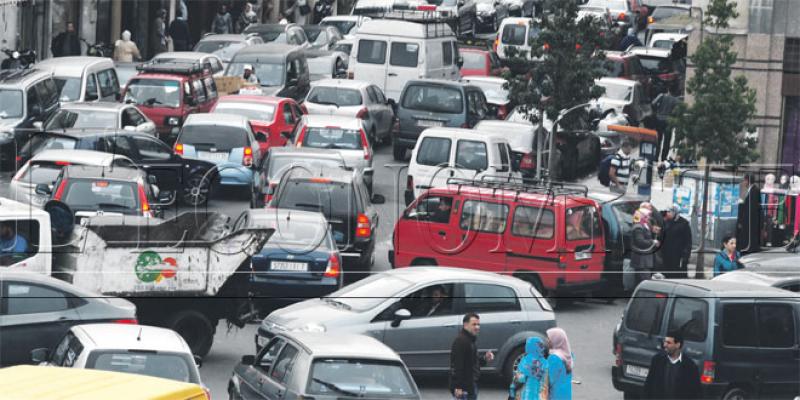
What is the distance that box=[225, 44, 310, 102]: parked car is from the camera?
39.7 m

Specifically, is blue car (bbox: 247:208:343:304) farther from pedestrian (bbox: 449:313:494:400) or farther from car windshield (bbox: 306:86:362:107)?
car windshield (bbox: 306:86:362:107)

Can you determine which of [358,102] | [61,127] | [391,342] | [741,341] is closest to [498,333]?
[391,342]

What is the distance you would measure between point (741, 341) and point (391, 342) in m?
3.80

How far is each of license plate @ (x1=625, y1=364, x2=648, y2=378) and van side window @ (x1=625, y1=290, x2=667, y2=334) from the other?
0.43 metres

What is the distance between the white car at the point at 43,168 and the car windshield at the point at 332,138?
614 centimetres

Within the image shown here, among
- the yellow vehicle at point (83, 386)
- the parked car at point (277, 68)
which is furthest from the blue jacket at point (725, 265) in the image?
the parked car at point (277, 68)

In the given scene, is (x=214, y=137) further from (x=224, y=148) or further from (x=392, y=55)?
(x=392, y=55)

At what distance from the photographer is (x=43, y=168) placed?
24.9m

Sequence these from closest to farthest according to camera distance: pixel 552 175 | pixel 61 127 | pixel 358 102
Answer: pixel 61 127, pixel 552 175, pixel 358 102

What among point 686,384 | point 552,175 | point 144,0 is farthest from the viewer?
point 144,0

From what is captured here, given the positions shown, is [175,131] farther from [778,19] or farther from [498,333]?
[498,333]

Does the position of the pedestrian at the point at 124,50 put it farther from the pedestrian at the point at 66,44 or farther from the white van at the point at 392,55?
the white van at the point at 392,55

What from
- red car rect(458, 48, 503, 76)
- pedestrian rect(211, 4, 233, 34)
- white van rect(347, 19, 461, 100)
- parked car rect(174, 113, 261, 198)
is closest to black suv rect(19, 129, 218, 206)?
parked car rect(174, 113, 261, 198)

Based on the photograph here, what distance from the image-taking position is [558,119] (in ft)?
111
